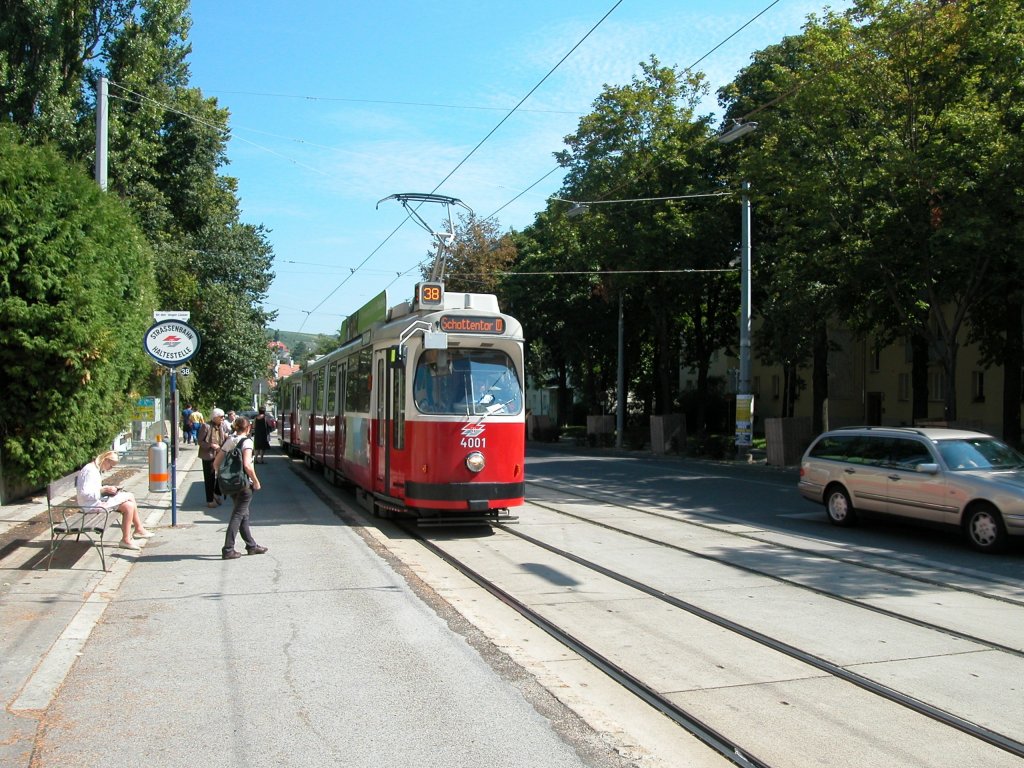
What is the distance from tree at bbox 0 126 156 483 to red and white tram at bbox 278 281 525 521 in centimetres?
425

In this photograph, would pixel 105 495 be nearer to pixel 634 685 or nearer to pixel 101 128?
pixel 634 685

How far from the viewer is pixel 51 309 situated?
40.7 ft

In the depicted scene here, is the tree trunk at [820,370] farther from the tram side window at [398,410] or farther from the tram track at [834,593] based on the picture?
the tram side window at [398,410]

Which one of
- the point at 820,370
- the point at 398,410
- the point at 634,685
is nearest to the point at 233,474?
the point at 398,410

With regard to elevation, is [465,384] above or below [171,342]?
below

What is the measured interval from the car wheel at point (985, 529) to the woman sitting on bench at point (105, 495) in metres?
10.6

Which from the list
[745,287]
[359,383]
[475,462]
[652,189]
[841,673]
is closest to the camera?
[841,673]

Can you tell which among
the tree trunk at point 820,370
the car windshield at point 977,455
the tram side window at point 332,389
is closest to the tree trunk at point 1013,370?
the tree trunk at point 820,370

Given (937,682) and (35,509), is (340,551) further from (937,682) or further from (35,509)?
(937,682)

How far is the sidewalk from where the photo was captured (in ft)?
15.6

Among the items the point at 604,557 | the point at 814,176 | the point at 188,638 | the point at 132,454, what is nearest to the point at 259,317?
the point at 132,454

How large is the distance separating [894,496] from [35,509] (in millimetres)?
12841

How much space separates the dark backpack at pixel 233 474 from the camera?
33.4 feet

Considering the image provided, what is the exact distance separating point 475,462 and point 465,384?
1104mm
